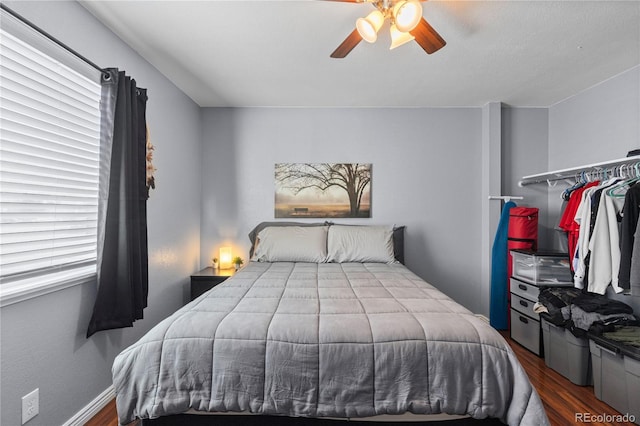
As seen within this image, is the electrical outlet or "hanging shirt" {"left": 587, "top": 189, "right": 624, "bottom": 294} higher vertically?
"hanging shirt" {"left": 587, "top": 189, "right": 624, "bottom": 294}

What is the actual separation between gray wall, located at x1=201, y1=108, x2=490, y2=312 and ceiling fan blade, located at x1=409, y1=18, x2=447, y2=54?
1.78m

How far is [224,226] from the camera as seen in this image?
3.74 metres

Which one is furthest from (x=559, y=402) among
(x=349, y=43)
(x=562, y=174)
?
(x=349, y=43)

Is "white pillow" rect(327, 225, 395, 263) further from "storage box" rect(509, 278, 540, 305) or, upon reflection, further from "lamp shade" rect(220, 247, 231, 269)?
"storage box" rect(509, 278, 540, 305)

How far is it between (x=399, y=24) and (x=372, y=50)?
77 centimetres

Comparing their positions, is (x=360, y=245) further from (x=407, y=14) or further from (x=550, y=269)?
(x=407, y=14)

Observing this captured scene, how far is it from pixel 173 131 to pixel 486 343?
120 inches

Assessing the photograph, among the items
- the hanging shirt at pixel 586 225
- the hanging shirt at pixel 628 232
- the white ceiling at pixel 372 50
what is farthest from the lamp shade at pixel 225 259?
the hanging shirt at pixel 628 232

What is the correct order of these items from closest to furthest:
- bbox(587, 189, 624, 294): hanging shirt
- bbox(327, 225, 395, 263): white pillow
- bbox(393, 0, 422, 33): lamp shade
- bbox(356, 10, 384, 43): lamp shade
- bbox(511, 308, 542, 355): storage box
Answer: bbox(393, 0, 422, 33): lamp shade → bbox(356, 10, 384, 43): lamp shade → bbox(587, 189, 624, 294): hanging shirt → bbox(511, 308, 542, 355): storage box → bbox(327, 225, 395, 263): white pillow

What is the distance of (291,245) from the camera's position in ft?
10.6

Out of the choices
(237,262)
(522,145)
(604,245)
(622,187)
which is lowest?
(237,262)

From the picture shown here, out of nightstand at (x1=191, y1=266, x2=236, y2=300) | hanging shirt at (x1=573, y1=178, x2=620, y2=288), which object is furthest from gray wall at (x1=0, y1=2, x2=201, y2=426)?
hanging shirt at (x1=573, y1=178, x2=620, y2=288)

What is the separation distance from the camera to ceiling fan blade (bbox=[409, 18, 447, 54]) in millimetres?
1798

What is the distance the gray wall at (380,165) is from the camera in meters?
3.72
